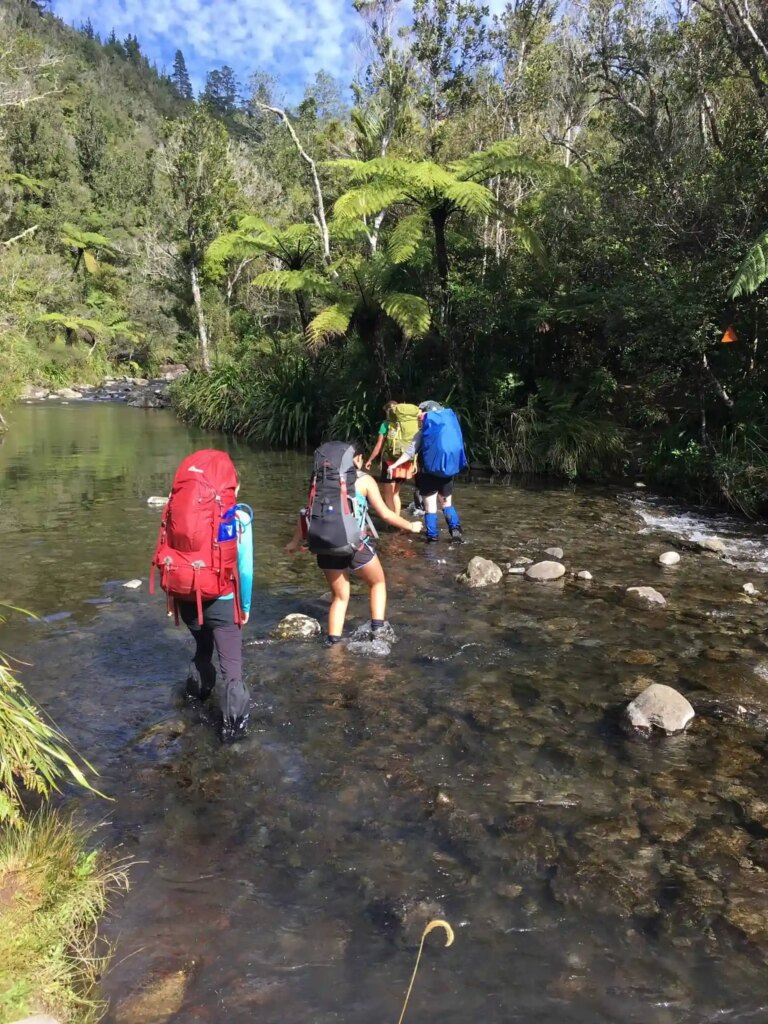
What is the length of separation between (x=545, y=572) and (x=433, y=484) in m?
1.72

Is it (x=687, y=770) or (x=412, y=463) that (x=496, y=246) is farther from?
(x=687, y=770)

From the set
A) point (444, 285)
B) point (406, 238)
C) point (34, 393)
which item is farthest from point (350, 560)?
point (34, 393)

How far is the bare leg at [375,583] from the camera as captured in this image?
5.19 m

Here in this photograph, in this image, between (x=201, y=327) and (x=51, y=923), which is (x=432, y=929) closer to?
(x=51, y=923)

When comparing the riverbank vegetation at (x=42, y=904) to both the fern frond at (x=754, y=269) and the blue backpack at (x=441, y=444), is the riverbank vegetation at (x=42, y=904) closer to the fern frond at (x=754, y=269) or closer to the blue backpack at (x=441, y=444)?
the blue backpack at (x=441, y=444)

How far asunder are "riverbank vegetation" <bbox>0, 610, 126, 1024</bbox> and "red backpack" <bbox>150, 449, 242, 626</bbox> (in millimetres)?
1240

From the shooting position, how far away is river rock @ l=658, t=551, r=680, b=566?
7.49 meters

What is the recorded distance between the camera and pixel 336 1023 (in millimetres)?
2338

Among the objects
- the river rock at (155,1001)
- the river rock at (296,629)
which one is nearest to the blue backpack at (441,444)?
the river rock at (296,629)

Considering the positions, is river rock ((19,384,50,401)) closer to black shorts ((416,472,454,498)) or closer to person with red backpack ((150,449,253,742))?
black shorts ((416,472,454,498))

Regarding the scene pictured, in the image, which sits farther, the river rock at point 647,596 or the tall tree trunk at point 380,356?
the tall tree trunk at point 380,356

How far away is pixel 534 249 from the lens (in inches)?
485

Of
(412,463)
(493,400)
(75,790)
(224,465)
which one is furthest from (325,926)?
(493,400)

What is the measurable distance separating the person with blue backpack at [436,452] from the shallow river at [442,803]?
1.55 meters
